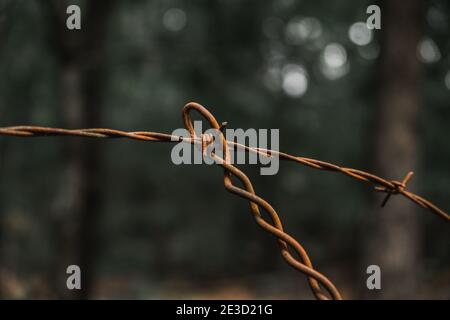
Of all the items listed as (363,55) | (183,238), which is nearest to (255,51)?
(363,55)

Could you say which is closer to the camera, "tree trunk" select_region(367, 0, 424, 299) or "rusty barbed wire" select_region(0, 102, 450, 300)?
"rusty barbed wire" select_region(0, 102, 450, 300)

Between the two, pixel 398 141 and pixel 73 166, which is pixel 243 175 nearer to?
pixel 398 141

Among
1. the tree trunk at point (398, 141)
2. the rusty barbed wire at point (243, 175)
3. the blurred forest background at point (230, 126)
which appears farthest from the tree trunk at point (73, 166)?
the rusty barbed wire at point (243, 175)

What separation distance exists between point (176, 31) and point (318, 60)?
2.32m

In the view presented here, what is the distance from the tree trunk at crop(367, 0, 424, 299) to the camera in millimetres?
3203

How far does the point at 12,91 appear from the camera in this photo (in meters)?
5.63

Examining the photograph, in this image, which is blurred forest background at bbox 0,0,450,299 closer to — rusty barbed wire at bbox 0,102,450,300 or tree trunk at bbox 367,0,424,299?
tree trunk at bbox 367,0,424,299

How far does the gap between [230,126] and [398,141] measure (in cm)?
456

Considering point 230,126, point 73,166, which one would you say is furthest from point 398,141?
point 230,126

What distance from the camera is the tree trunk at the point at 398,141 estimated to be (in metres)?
3.20

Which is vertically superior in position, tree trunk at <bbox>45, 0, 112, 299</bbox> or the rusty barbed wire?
tree trunk at <bbox>45, 0, 112, 299</bbox>

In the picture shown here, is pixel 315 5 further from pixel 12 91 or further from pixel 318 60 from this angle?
pixel 12 91

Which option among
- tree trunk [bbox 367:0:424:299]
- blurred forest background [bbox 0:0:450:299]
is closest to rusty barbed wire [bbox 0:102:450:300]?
blurred forest background [bbox 0:0:450:299]

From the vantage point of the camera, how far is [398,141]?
3.25 meters
